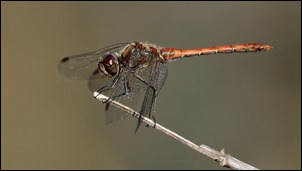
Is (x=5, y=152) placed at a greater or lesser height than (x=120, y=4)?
lesser

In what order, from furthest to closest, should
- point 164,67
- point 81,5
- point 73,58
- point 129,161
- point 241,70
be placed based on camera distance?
point 81,5, point 241,70, point 129,161, point 73,58, point 164,67

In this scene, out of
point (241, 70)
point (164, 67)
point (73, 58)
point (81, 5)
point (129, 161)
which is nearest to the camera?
point (164, 67)

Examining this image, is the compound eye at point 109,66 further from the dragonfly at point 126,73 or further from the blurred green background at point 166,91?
the blurred green background at point 166,91

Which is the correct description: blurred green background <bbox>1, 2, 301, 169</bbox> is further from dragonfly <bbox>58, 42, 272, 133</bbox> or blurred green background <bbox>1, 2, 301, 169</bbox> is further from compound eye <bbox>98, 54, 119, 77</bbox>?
compound eye <bbox>98, 54, 119, 77</bbox>

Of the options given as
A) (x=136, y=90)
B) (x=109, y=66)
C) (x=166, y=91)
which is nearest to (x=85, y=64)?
(x=109, y=66)

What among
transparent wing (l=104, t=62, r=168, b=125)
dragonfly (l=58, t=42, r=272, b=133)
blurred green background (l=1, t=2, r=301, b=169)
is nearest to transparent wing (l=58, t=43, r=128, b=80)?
dragonfly (l=58, t=42, r=272, b=133)

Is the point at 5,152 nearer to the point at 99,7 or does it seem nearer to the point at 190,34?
the point at 99,7

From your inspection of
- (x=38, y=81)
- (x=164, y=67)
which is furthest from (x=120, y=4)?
(x=164, y=67)
